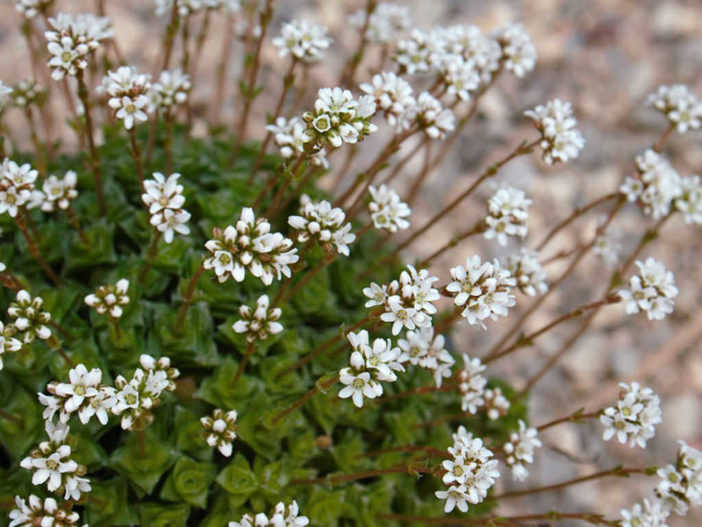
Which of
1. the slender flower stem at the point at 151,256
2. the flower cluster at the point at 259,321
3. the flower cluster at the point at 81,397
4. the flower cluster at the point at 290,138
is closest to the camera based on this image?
the flower cluster at the point at 81,397

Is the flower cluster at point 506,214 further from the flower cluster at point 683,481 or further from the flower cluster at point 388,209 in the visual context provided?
the flower cluster at point 683,481

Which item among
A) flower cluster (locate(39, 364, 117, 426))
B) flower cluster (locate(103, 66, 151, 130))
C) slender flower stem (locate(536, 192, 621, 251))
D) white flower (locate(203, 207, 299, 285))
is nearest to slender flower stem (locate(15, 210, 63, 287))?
flower cluster (locate(103, 66, 151, 130))

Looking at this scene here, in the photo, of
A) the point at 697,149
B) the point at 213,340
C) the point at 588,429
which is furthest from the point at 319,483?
the point at 697,149

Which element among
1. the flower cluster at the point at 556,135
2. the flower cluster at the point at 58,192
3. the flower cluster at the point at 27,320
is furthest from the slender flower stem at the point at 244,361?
the flower cluster at the point at 556,135

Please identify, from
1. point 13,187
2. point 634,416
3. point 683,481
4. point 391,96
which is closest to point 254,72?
point 391,96

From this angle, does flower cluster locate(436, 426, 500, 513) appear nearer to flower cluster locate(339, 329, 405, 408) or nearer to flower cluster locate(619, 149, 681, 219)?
flower cluster locate(339, 329, 405, 408)

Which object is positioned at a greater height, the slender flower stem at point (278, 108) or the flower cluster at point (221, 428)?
the slender flower stem at point (278, 108)

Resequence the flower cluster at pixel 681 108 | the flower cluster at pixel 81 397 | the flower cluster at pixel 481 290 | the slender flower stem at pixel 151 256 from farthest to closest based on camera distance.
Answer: the flower cluster at pixel 681 108, the slender flower stem at pixel 151 256, the flower cluster at pixel 481 290, the flower cluster at pixel 81 397

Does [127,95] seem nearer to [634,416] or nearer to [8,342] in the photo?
[8,342]
